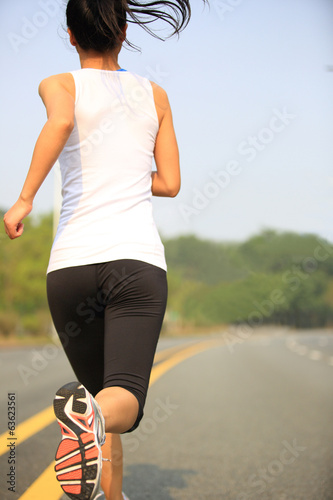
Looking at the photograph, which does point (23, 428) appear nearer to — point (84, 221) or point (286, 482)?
point (286, 482)

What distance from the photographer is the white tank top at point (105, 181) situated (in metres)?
2.05

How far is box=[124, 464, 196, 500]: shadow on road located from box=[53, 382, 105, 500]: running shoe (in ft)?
5.01

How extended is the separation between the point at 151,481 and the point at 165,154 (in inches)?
78.7

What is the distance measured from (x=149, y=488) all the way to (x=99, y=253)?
1824 millimetres

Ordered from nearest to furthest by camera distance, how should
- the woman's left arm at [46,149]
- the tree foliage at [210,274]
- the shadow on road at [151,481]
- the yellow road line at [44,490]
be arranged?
the woman's left arm at [46,149] < the yellow road line at [44,490] < the shadow on road at [151,481] < the tree foliage at [210,274]

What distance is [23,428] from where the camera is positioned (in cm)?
505

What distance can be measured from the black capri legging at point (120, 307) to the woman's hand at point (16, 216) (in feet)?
0.59

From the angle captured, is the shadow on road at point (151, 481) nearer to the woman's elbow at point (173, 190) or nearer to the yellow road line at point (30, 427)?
the yellow road line at point (30, 427)
